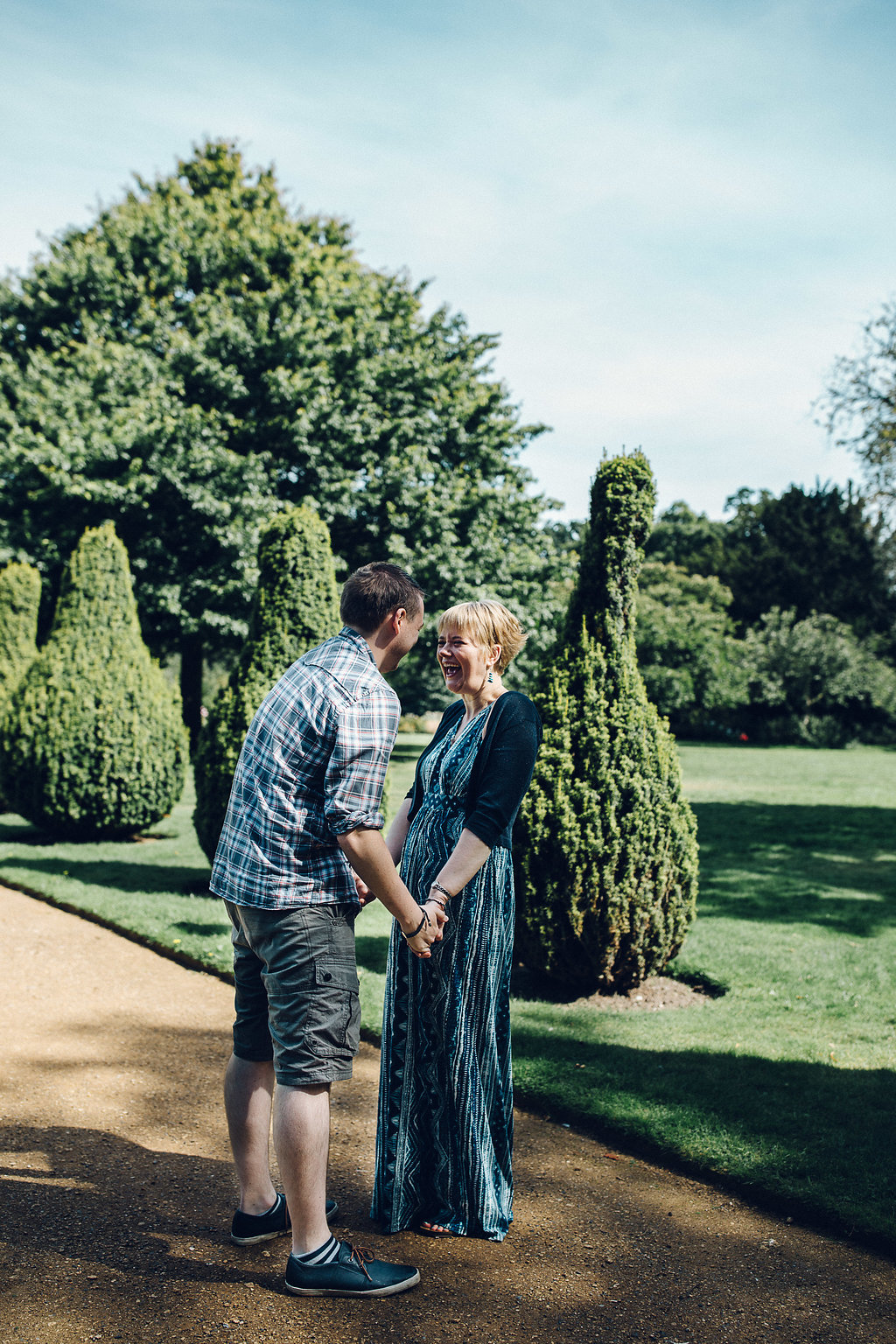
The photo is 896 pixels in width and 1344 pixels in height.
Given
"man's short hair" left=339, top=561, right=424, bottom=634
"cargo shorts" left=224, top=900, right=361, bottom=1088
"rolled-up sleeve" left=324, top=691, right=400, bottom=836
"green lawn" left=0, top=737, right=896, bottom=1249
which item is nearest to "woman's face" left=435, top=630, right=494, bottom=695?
"man's short hair" left=339, top=561, right=424, bottom=634

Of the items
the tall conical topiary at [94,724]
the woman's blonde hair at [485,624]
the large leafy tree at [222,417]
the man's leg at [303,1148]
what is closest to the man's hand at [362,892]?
the man's leg at [303,1148]

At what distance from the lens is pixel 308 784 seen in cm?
276

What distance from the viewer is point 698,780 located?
20.6m

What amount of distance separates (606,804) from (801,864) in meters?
6.48

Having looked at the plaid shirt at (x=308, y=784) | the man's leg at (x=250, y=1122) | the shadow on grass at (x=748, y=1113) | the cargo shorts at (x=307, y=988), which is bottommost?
the shadow on grass at (x=748, y=1113)

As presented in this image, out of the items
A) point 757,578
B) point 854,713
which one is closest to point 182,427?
point 854,713

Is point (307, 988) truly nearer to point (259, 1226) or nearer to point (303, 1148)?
point (303, 1148)

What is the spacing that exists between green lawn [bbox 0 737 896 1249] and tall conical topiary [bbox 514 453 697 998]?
0.44 metres

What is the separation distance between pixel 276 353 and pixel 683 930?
17382 mm

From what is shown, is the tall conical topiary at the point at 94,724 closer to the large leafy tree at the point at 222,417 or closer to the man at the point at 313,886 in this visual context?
the large leafy tree at the point at 222,417

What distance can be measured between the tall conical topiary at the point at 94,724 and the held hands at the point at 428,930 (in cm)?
885

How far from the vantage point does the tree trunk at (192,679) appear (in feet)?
71.7

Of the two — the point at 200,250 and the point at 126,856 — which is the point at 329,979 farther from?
the point at 200,250

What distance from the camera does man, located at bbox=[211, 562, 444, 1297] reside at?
2.69m
